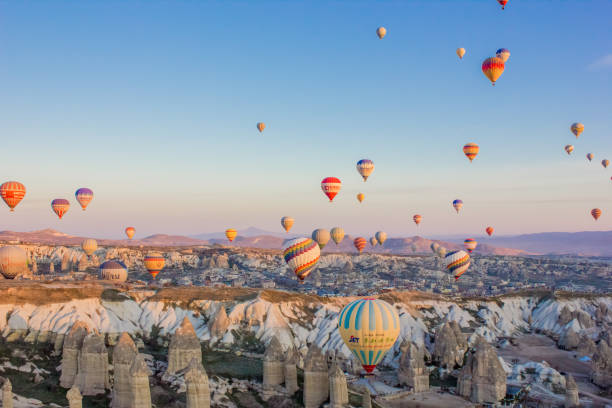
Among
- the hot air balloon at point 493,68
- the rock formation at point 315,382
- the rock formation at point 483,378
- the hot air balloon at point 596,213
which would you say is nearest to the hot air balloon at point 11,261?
the rock formation at point 315,382

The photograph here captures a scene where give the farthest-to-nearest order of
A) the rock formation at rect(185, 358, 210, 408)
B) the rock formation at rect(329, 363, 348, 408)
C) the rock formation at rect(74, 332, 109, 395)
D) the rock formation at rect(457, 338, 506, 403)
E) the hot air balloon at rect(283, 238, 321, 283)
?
the hot air balloon at rect(283, 238, 321, 283)
the rock formation at rect(457, 338, 506, 403)
the rock formation at rect(329, 363, 348, 408)
the rock formation at rect(74, 332, 109, 395)
the rock formation at rect(185, 358, 210, 408)

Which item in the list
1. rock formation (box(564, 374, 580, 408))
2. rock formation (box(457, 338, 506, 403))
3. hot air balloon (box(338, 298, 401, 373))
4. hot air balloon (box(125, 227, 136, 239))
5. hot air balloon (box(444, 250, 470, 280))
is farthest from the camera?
hot air balloon (box(125, 227, 136, 239))

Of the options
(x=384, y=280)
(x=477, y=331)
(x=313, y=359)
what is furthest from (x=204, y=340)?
(x=384, y=280)

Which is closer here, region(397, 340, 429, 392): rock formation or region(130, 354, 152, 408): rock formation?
region(130, 354, 152, 408): rock formation

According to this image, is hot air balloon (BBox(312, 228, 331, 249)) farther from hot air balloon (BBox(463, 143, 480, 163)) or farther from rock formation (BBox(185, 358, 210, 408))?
rock formation (BBox(185, 358, 210, 408))

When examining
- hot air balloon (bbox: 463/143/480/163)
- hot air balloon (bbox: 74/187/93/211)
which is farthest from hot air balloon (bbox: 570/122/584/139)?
hot air balloon (bbox: 74/187/93/211)

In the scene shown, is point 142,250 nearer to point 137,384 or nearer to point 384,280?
point 384,280

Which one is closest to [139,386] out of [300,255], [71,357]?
[71,357]

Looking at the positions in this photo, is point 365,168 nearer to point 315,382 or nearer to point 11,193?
point 315,382
